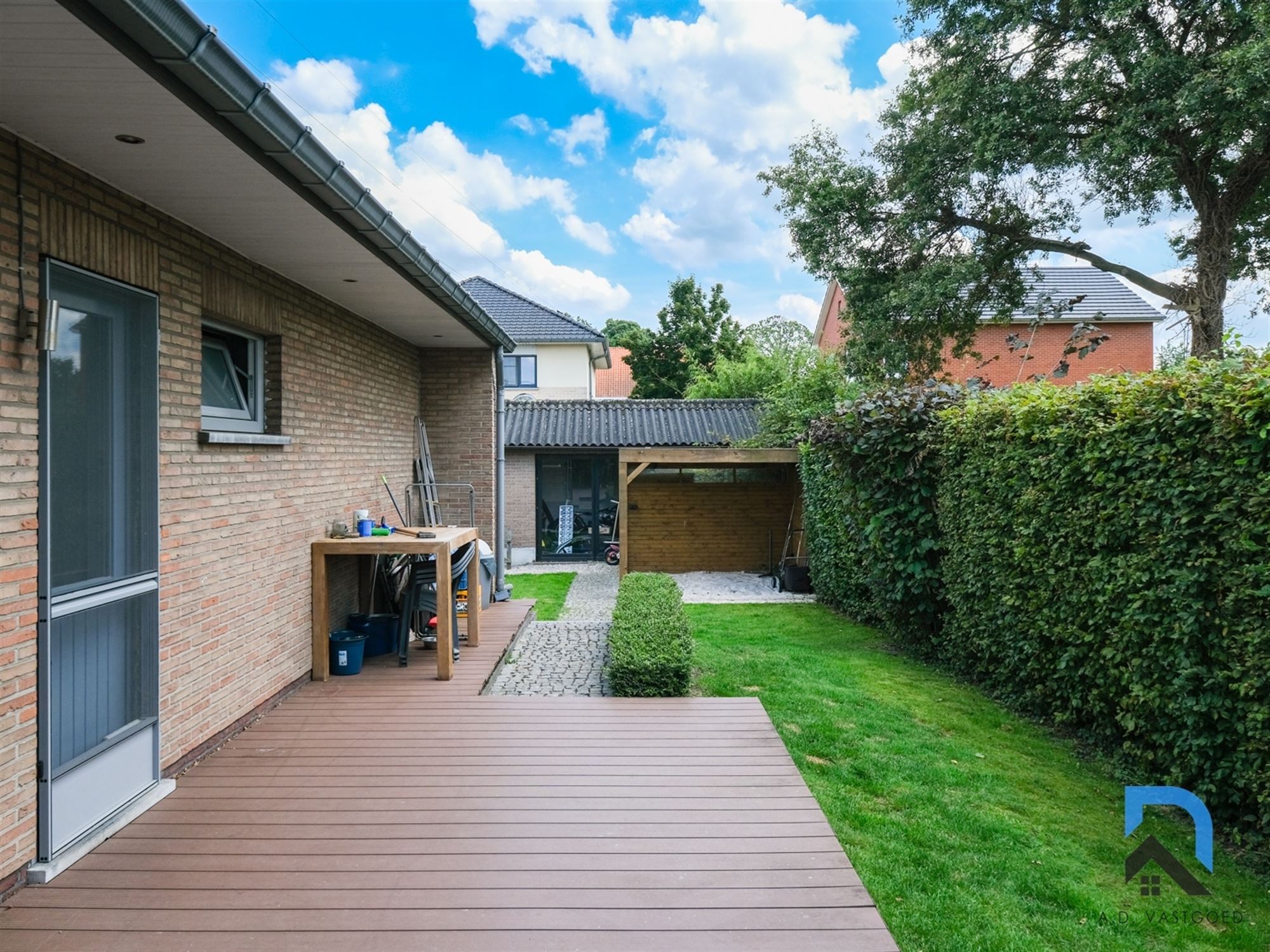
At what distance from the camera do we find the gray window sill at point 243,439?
4141mm

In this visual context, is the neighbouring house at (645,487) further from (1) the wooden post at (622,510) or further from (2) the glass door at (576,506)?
(1) the wooden post at (622,510)

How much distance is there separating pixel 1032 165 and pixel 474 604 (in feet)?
34.7

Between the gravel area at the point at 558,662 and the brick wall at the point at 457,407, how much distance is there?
216 centimetres

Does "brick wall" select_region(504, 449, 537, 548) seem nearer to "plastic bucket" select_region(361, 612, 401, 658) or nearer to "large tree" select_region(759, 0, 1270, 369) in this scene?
"large tree" select_region(759, 0, 1270, 369)

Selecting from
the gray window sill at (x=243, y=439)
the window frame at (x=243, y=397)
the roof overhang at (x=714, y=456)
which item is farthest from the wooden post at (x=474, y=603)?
the roof overhang at (x=714, y=456)

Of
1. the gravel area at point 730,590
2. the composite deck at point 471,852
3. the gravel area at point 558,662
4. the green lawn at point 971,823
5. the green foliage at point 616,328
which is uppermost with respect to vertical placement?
the green foliage at point 616,328

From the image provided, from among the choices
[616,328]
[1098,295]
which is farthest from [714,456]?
[616,328]

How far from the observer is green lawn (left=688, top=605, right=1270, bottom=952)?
2828 mm

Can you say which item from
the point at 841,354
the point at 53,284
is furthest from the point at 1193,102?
the point at 53,284

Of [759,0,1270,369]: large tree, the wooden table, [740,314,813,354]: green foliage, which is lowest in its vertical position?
the wooden table

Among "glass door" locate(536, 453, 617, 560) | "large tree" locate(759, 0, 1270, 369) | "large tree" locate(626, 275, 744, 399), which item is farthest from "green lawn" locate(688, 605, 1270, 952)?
"large tree" locate(626, 275, 744, 399)

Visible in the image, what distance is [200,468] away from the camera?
4.12 meters

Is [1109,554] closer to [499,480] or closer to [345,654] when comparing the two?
[345,654]

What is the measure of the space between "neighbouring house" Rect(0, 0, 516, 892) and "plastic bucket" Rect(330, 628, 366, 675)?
22 cm
